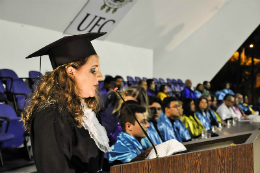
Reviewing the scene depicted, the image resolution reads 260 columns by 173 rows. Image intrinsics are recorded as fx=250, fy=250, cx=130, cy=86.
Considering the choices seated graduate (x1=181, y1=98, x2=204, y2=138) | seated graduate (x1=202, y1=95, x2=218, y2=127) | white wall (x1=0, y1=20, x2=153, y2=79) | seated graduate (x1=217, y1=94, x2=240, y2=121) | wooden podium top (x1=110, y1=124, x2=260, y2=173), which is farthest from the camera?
seated graduate (x1=217, y1=94, x2=240, y2=121)

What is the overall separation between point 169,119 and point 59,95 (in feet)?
9.29

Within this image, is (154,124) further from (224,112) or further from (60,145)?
(224,112)

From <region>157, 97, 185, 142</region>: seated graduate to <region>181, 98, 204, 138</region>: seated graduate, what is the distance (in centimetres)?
65

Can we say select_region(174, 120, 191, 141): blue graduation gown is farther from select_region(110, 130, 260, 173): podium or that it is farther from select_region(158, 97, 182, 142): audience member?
select_region(110, 130, 260, 173): podium

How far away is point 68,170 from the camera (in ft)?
2.96

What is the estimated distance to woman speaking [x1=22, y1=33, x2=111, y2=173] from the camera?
89 centimetres

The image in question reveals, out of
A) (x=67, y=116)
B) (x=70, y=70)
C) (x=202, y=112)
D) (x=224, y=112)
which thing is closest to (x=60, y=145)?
(x=67, y=116)

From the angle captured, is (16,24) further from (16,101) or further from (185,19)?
(185,19)

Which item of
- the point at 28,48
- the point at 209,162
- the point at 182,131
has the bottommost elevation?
the point at 182,131

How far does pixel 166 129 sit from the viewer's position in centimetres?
332

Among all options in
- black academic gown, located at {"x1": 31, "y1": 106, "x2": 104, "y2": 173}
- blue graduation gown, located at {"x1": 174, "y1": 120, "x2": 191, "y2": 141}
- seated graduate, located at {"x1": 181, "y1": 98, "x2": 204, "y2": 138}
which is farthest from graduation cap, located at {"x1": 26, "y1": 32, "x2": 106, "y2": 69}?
seated graduate, located at {"x1": 181, "y1": 98, "x2": 204, "y2": 138}

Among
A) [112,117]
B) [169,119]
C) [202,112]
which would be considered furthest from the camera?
[202,112]

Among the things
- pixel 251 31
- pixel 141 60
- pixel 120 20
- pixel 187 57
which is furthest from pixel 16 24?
pixel 251 31

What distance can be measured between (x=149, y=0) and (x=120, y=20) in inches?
42.2
